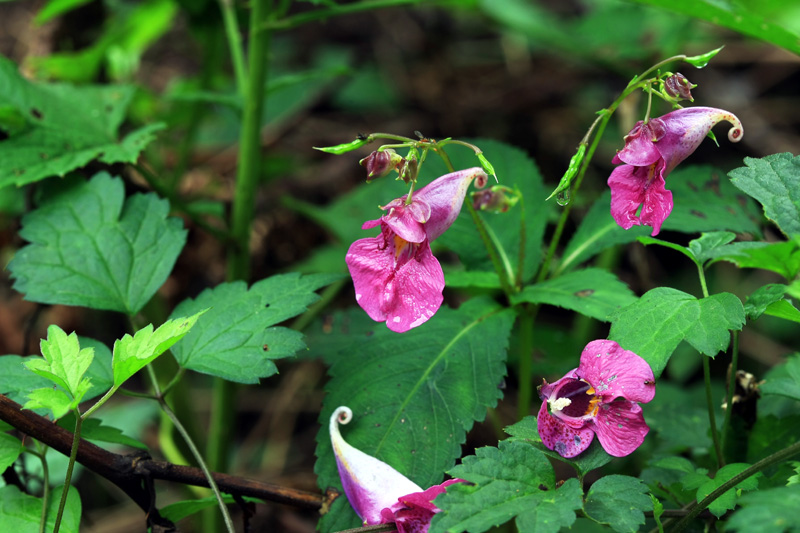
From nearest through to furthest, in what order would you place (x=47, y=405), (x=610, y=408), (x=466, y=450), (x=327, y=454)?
1. (x=47, y=405)
2. (x=610, y=408)
3. (x=327, y=454)
4. (x=466, y=450)

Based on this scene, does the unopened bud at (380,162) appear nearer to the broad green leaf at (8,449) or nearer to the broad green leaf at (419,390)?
the broad green leaf at (419,390)

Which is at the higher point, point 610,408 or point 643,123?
point 643,123

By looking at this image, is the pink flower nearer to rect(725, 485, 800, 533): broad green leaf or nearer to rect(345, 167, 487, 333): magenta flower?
rect(345, 167, 487, 333): magenta flower

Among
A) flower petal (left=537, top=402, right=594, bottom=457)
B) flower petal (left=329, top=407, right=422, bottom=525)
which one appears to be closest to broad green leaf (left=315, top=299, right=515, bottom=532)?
flower petal (left=329, top=407, right=422, bottom=525)

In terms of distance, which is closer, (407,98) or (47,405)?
(47,405)

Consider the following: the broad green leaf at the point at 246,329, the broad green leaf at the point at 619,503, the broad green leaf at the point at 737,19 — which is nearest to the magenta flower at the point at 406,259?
the broad green leaf at the point at 246,329

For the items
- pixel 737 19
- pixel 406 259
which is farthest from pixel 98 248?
pixel 737 19

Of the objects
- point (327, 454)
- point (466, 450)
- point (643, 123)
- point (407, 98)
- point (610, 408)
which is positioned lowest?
point (466, 450)

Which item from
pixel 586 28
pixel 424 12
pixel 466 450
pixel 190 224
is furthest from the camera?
pixel 424 12

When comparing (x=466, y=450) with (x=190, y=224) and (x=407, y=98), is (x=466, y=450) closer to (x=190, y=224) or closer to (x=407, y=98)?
(x=190, y=224)

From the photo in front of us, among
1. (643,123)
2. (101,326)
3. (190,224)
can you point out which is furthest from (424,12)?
(643,123)
